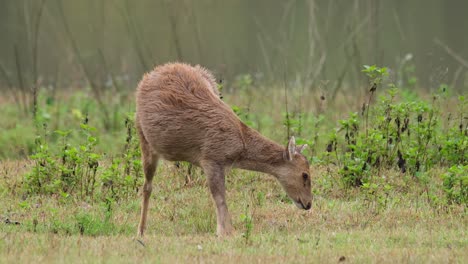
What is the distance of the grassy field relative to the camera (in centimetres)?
654

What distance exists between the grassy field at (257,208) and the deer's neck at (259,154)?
1.71 feet

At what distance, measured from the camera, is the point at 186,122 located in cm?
765

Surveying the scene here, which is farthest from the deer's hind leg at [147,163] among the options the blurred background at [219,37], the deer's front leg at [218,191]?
the blurred background at [219,37]

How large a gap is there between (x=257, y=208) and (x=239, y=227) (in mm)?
626

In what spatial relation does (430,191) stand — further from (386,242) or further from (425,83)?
(425,83)

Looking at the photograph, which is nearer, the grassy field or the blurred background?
the grassy field

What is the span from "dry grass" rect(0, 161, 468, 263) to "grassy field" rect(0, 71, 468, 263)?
0.01 metres

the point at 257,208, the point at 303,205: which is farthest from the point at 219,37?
the point at 303,205

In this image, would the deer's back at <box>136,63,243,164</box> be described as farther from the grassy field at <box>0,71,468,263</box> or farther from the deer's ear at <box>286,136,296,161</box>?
the grassy field at <box>0,71,468,263</box>

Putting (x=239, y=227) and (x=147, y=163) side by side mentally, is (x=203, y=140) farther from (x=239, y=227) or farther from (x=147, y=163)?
(x=239, y=227)

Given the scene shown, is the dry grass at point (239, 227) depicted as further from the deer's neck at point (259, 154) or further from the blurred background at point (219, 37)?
the blurred background at point (219, 37)

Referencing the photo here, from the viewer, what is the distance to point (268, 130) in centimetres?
1265

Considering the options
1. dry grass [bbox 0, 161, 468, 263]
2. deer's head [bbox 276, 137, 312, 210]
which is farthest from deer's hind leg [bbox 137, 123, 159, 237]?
deer's head [bbox 276, 137, 312, 210]

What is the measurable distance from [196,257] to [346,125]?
358 cm
